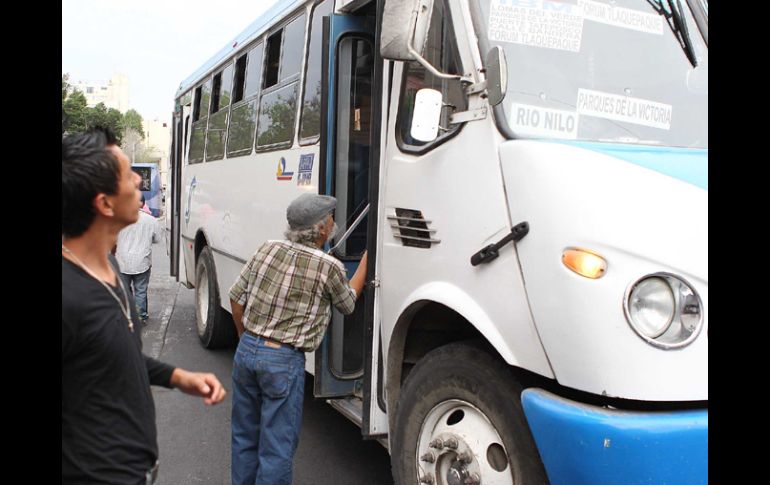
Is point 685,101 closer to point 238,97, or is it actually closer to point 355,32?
point 355,32

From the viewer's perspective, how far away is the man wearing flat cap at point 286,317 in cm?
345

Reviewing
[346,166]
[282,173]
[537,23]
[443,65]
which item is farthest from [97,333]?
[282,173]

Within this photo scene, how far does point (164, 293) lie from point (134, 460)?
10.7m

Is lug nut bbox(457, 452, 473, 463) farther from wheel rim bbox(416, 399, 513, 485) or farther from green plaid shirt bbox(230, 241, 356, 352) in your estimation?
green plaid shirt bbox(230, 241, 356, 352)

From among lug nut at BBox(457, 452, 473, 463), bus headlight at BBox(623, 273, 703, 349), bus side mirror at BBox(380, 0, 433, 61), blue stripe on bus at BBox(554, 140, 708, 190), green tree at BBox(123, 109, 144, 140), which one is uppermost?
green tree at BBox(123, 109, 144, 140)

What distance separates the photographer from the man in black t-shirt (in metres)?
1.78

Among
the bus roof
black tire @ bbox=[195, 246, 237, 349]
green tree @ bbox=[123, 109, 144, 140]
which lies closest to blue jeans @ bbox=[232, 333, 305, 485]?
the bus roof

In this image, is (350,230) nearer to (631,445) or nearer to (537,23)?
(537,23)

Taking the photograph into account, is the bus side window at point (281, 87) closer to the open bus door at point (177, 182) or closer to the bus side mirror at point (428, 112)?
the bus side mirror at point (428, 112)

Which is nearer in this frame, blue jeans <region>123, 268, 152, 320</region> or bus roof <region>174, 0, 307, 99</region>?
bus roof <region>174, 0, 307, 99</region>

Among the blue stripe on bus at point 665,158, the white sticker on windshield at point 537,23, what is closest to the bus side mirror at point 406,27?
the white sticker on windshield at point 537,23

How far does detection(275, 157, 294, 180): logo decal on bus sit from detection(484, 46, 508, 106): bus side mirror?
253cm

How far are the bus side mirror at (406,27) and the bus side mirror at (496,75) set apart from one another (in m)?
0.32
